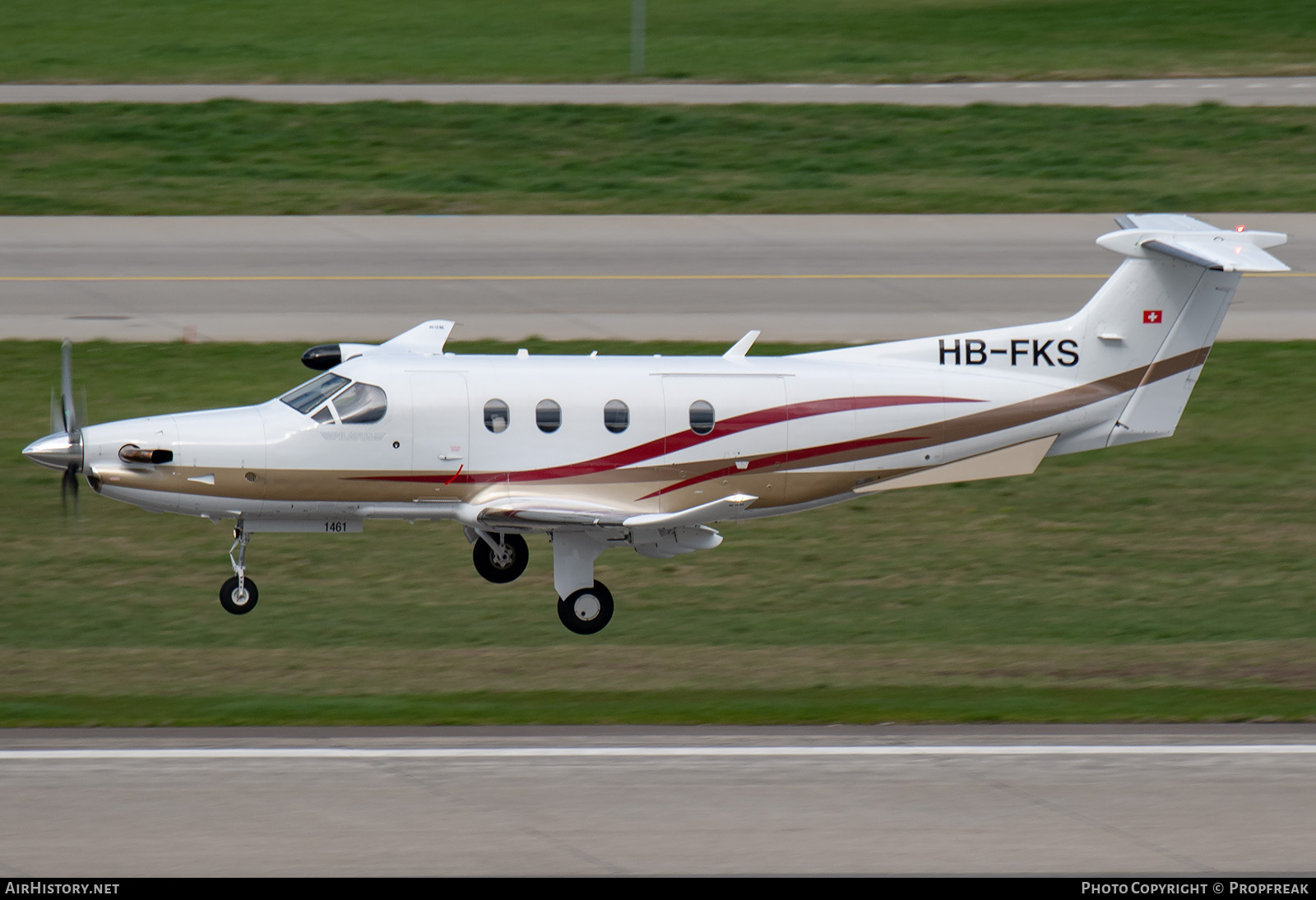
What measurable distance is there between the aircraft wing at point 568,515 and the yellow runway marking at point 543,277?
1392cm

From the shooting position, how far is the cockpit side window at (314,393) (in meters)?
19.2

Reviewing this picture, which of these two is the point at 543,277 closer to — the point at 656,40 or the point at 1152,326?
the point at 1152,326

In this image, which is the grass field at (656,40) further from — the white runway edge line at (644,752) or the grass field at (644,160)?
the white runway edge line at (644,752)

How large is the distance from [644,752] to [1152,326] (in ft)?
26.5

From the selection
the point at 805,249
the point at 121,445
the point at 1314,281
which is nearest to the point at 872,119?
the point at 805,249

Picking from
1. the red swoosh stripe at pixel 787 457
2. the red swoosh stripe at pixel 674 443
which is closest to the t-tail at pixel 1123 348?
the red swoosh stripe at pixel 674 443

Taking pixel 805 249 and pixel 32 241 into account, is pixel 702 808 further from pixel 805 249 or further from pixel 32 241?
pixel 32 241

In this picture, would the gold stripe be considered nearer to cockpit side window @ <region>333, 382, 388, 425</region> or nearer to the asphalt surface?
the asphalt surface

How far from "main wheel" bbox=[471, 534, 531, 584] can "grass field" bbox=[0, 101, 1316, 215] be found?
55.4ft

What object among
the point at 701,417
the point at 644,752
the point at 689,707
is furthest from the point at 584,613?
the point at 644,752

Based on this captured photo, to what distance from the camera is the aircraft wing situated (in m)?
18.8

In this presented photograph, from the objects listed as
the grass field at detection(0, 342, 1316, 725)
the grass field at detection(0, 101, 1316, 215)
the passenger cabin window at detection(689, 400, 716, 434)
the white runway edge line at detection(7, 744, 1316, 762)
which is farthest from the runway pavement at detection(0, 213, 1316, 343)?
the white runway edge line at detection(7, 744, 1316, 762)

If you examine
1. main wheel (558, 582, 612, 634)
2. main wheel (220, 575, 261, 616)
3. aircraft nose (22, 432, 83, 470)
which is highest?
aircraft nose (22, 432, 83, 470)

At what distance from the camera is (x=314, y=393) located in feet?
63.3
